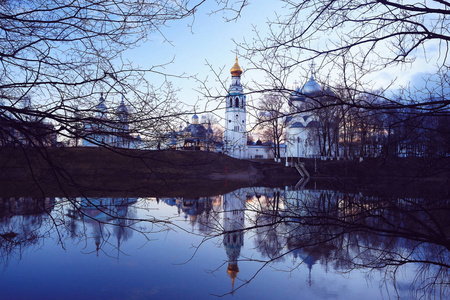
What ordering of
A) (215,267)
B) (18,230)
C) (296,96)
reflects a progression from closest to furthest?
(296,96) < (215,267) < (18,230)

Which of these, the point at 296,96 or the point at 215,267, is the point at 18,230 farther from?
the point at 296,96

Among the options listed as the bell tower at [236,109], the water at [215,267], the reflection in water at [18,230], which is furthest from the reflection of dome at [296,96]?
the reflection in water at [18,230]

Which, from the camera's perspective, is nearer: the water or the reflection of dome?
the reflection of dome

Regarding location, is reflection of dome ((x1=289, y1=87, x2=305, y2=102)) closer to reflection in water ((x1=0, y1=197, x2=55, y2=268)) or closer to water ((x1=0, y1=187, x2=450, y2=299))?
water ((x1=0, y1=187, x2=450, y2=299))

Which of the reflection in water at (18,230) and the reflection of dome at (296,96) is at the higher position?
the reflection of dome at (296,96)

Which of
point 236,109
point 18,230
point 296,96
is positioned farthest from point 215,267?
point 296,96

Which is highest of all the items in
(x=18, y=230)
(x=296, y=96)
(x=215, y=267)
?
(x=296, y=96)

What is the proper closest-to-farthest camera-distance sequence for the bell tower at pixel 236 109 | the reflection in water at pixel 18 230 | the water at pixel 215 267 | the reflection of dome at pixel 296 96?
the reflection of dome at pixel 296 96 < the bell tower at pixel 236 109 < the water at pixel 215 267 < the reflection in water at pixel 18 230

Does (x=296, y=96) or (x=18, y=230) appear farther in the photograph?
(x=18, y=230)

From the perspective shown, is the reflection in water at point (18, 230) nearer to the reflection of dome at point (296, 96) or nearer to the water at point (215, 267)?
the water at point (215, 267)

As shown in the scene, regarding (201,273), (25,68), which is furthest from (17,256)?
(25,68)

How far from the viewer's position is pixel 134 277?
6.56 m

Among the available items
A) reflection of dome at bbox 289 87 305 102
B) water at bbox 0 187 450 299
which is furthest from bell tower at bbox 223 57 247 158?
water at bbox 0 187 450 299

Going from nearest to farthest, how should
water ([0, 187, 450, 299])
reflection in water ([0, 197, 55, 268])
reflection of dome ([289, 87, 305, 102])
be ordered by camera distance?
reflection of dome ([289, 87, 305, 102]) < water ([0, 187, 450, 299]) < reflection in water ([0, 197, 55, 268])
